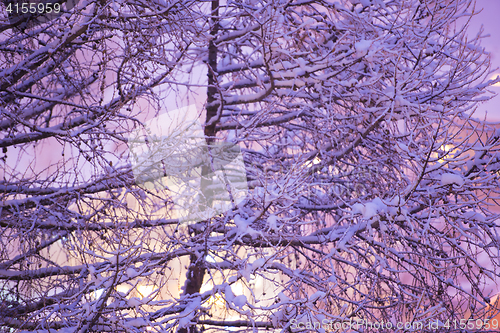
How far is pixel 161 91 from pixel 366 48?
300 centimetres

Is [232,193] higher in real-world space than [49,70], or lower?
lower

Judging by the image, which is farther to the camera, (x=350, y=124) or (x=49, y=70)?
(x=350, y=124)

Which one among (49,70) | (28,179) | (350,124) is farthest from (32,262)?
(350,124)

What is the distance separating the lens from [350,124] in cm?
524

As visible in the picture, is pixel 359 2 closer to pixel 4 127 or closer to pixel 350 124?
pixel 350 124

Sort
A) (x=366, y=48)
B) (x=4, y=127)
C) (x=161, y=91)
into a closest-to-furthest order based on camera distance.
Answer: (x=366, y=48)
(x=4, y=127)
(x=161, y=91)

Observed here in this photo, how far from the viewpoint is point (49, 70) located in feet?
14.9

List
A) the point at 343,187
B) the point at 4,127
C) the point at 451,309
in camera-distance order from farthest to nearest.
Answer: the point at 343,187 < the point at 451,309 < the point at 4,127

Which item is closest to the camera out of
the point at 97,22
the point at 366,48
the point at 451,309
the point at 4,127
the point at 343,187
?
the point at 97,22

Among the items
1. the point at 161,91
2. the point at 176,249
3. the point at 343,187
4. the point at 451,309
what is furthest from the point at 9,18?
the point at 451,309

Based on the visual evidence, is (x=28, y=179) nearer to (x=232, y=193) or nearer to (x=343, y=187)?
(x=232, y=193)

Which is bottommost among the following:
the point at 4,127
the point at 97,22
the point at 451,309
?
the point at 451,309

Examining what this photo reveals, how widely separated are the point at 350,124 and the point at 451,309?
9.06 feet

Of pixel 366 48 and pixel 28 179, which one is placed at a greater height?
pixel 366 48
